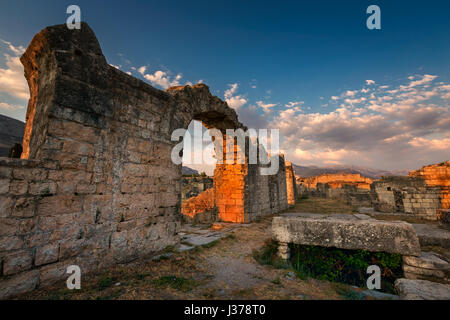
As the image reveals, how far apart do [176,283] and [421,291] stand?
3.07m

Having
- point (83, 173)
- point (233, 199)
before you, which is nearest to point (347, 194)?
point (233, 199)

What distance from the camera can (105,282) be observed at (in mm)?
2578

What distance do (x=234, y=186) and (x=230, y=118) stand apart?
8.91ft

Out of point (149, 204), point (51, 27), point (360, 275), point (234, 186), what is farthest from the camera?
→ point (234, 186)

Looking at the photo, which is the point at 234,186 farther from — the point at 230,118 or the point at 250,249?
the point at 250,249

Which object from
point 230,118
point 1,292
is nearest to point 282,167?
point 230,118

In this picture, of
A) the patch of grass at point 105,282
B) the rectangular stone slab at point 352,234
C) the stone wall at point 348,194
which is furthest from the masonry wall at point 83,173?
the stone wall at point 348,194

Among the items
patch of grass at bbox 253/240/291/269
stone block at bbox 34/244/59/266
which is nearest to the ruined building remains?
patch of grass at bbox 253/240/291/269

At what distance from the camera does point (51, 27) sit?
287 centimetres

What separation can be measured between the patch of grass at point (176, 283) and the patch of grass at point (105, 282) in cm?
57

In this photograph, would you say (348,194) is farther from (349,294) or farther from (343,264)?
(349,294)

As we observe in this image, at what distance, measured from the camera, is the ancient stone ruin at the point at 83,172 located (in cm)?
231

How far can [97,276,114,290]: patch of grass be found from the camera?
2506 millimetres

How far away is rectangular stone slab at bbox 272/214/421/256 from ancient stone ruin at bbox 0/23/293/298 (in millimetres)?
2464
